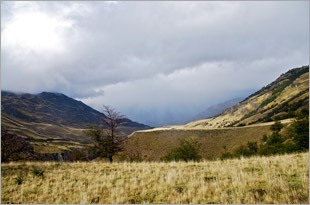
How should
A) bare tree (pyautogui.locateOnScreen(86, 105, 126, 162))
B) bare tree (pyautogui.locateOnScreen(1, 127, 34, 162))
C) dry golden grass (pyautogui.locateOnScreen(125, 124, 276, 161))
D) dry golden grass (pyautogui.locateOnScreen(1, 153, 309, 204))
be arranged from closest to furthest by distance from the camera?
1. dry golden grass (pyautogui.locateOnScreen(1, 153, 309, 204))
2. bare tree (pyautogui.locateOnScreen(1, 127, 34, 162))
3. bare tree (pyautogui.locateOnScreen(86, 105, 126, 162))
4. dry golden grass (pyautogui.locateOnScreen(125, 124, 276, 161))

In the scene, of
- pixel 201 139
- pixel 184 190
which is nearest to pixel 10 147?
pixel 184 190

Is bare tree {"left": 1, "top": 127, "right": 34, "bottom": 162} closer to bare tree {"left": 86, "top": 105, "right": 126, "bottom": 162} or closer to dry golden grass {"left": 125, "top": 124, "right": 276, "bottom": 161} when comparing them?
bare tree {"left": 86, "top": 105, "right": 126, "bottom": 162}

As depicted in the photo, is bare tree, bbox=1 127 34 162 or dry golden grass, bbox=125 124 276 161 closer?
bare tree, bbox=1 127 34 162

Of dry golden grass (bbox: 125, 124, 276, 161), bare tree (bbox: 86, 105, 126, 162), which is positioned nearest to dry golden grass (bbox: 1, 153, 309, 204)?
bare tree (bbox: 86, 105, 126, 162)

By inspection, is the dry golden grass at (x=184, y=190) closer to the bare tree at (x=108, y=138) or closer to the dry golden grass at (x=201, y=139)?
the bare tree at (x=108, y=138)

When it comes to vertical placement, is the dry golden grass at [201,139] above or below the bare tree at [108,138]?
below

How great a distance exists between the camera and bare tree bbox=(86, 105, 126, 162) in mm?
29119

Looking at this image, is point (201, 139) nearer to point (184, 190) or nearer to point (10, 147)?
point (10, 147)

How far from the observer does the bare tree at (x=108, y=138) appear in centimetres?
2912

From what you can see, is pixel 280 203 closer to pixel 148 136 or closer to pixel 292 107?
pixel 148 136

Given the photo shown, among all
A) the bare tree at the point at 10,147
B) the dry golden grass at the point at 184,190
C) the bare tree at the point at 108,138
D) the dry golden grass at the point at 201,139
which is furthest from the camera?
the dry golden grass at the point at 201,139

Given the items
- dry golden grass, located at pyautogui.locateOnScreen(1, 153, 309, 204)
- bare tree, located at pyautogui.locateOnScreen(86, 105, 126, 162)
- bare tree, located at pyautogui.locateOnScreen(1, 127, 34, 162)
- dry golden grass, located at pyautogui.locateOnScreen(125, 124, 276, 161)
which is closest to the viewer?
dry golden grass, located at pyautogui.locateOnScreen(1, 153, 309, 204)

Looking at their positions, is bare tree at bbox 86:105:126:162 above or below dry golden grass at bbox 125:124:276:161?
above

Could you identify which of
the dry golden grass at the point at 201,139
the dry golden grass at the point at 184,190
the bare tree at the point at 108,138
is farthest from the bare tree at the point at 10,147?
the dry golden grass at the point at 201,139
